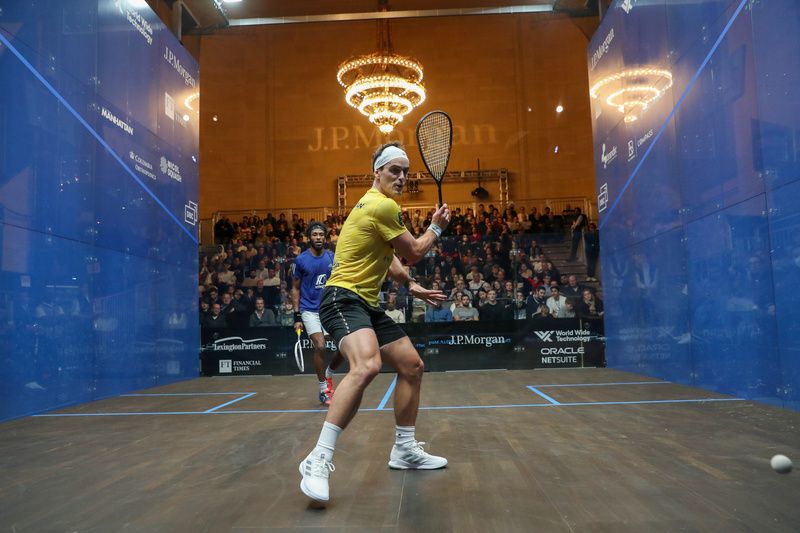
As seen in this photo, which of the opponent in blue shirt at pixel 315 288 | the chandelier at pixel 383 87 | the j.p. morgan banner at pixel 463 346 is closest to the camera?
the opponent in blue shirt at pixel 315 288

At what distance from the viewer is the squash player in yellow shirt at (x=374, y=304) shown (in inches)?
90.5

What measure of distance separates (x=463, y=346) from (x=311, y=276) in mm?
3392

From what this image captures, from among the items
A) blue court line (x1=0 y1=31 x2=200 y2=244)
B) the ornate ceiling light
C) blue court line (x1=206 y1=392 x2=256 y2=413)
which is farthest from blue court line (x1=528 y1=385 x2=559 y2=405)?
blue court line (x1=0 y1=31 x2=200 y2=244)

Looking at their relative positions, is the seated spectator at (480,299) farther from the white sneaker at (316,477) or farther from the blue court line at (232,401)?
the white sneaker at (316,477)

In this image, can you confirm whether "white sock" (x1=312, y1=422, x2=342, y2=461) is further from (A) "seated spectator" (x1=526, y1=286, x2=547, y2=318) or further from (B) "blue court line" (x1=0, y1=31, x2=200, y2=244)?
(A) "seated spectator" (x1=526, y1=286, x2=547, y2=318)

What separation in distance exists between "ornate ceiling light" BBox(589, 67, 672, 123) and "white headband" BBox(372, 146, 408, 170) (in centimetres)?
415

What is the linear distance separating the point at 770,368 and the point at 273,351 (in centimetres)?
571

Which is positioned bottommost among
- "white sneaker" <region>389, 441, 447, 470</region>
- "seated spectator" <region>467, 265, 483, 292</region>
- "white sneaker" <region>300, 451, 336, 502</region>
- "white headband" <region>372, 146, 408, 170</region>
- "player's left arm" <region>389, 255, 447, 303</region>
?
"white sneaker" <region>389, 441, 447, 470</region>

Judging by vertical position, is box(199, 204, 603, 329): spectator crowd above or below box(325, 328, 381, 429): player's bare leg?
above

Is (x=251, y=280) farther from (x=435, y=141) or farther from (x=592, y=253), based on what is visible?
(x=435, y=141)

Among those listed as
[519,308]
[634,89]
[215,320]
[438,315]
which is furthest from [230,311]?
[634,89]

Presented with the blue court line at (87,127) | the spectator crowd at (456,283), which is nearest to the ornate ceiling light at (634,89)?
the spectator crowd at (456,283)

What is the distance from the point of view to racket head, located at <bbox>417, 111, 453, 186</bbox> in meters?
3.53

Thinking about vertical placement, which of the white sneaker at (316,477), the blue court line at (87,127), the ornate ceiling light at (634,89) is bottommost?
the white sneaker at (316,477)
